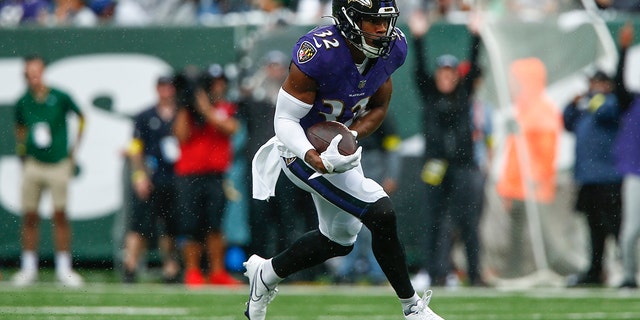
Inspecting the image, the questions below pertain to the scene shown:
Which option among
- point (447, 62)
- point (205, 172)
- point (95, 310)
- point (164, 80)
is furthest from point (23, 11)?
point (95, 310)

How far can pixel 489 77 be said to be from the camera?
10070 millimetres

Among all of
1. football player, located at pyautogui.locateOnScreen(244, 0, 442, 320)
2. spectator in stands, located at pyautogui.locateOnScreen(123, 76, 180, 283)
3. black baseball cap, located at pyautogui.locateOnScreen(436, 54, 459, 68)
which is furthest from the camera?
spectator in stands, located at pyautogui.locateOnScreen(123, 76, 180, 283)

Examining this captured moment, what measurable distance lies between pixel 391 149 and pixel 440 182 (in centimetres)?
46

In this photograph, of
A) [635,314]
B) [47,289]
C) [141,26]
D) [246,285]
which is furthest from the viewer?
[141,26]

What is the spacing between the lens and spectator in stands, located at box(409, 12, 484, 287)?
9555 mm

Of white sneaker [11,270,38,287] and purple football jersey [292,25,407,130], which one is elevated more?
purple football jersey [292,25,407,130]

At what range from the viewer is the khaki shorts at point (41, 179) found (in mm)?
10352

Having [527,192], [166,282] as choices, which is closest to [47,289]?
[166,282]

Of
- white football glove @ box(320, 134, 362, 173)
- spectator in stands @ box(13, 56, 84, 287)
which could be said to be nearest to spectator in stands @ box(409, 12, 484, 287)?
spectator in stands @ box(13, 56, 84, 287)

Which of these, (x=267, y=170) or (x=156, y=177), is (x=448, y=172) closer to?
(x=156, y=177)

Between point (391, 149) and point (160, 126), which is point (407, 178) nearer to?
point (391, 149)

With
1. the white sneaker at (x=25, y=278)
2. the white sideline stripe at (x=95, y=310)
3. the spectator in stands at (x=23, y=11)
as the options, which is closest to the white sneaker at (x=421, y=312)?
the white sideline stripe at (x=95, y=310)

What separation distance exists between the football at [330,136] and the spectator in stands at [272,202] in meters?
4.02

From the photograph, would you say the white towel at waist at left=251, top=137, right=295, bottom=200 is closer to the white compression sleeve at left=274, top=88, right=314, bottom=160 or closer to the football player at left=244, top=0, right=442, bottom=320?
the football player at left=244, top=0, right=442, bottom=320
